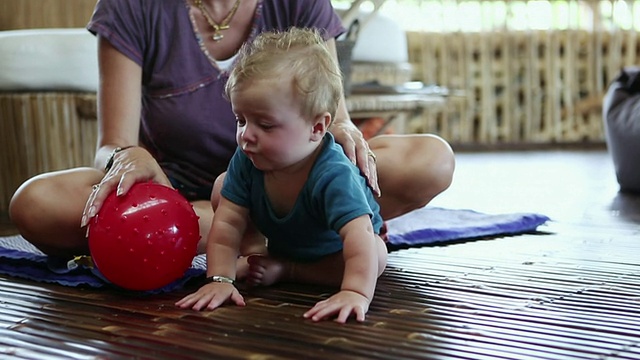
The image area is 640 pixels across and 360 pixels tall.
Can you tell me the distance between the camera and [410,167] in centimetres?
145

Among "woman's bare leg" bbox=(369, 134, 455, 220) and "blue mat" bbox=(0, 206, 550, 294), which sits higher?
"woman's bare leg" bbox=(369, 134, 455, 220)

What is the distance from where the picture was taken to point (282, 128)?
114cm

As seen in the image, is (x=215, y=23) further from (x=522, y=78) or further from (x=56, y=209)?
(x=522, y=78)

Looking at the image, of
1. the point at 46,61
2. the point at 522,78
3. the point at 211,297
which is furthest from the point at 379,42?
the point at 211,297

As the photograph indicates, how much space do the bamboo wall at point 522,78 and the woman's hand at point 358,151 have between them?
3.21m

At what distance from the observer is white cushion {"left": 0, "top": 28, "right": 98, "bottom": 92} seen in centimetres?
220

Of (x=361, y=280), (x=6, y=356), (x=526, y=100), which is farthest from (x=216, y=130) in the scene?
(x=526, y=100)

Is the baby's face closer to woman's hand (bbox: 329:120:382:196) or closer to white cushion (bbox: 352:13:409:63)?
woman's hand (bbox: 329:120:382:196)

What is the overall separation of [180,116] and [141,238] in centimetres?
38

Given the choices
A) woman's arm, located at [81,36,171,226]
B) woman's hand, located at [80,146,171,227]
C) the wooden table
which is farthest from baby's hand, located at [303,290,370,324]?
the wooden table

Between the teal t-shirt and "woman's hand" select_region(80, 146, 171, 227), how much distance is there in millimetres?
115

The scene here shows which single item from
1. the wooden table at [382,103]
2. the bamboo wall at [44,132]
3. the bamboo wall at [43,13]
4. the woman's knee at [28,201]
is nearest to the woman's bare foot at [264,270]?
the woman's knee at [28,201]

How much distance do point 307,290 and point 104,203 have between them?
306mm

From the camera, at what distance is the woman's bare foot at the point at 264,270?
1.29 meters
